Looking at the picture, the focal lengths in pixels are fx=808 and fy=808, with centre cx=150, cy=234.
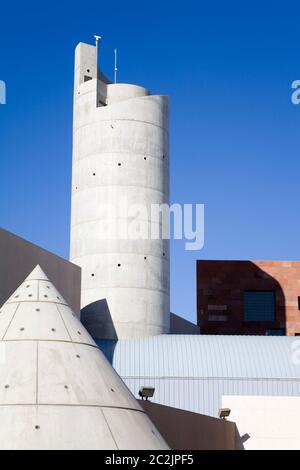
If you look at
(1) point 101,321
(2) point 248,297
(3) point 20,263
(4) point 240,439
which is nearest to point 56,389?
(3) point 20,263

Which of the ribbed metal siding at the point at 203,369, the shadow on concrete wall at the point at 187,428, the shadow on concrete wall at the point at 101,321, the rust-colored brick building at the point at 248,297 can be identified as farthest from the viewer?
the rust-colored brick building at the point at 248,297

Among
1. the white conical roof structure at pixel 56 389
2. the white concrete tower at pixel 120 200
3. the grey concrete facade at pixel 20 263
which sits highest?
the white concrete tower at pixel 120 200

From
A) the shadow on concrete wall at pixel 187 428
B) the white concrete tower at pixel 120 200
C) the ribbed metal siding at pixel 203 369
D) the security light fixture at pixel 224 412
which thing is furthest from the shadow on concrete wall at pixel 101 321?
the shadow on concrete wall at pixel 187 428

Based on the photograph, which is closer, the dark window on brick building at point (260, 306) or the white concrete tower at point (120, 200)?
the white concrete tower at point (120, 200)

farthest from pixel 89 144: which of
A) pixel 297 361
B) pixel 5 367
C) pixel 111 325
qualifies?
pixel 5 367

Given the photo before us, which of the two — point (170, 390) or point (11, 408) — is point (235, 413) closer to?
point (170, 390)

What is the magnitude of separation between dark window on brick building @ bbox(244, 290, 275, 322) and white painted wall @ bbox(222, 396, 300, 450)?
25.4 m

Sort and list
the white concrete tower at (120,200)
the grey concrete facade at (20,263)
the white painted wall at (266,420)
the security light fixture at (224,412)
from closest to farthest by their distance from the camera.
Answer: the security light fixture at (224,412), the grey concrete facade at (20,263), the white painted wall at (266,420), the white concrete tower at (120,200)

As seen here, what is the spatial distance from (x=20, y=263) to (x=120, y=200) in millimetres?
13662

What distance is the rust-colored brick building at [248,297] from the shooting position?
56.8 metres

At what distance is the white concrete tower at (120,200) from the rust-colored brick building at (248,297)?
10882mm

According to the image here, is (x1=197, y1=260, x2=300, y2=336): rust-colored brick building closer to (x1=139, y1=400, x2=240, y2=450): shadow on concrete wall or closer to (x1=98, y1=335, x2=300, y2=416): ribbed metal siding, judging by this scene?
(x1=98, y1=335, x2=300, y2=416): ribbed metal siding

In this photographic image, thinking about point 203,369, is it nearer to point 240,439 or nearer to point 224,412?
point 240,439

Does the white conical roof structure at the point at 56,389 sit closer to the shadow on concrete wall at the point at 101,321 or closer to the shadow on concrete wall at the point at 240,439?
the shadow on concrete wall at the point at 240,439
